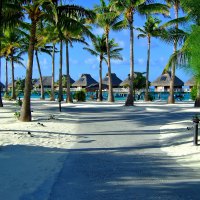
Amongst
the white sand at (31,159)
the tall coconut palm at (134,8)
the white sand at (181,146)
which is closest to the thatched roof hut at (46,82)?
the tall coconut palm at (134,8)

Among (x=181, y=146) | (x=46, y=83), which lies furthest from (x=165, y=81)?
(x=181, y=146)

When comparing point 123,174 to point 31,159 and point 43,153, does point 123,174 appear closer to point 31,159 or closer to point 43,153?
point 31,159

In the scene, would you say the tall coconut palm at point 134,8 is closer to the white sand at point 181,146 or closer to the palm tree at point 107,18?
the palm tree at point 107,18

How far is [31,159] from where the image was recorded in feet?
28.0

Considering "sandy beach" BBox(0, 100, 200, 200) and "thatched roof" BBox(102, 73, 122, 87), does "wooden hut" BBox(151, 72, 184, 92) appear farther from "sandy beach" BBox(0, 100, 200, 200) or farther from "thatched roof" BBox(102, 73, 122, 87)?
"sandy beach" BBox(0, 100, 200, 200)

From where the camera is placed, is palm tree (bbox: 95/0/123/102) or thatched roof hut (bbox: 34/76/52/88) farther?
thatched roof hut (bbox: 34/76/52/88)

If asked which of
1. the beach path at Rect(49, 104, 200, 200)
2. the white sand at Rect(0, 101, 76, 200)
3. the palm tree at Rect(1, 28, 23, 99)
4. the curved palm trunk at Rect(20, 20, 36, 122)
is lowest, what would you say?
the beach path at Rect(49, 104, 200, 200)

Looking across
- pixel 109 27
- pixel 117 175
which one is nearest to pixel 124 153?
pixel 117 175

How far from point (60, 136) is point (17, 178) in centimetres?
596

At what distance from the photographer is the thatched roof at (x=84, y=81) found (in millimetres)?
65169

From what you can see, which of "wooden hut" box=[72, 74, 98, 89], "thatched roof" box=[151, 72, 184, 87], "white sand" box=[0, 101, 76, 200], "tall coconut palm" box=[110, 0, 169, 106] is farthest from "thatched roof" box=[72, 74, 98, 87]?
"white sand" box=[0, 101, 76, 200]

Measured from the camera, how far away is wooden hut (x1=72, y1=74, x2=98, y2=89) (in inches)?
2565

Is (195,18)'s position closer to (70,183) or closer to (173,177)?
(173,177)

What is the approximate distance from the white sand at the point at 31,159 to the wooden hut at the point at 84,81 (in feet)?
167
